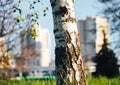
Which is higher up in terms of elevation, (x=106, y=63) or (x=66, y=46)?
(x=106, y=63)

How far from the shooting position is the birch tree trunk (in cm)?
607

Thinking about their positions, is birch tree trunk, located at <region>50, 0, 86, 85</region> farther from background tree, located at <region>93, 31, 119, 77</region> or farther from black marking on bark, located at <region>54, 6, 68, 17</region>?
background tree, located at <region>93, 31, 119, 77</region>

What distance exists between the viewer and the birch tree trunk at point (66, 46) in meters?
6.07

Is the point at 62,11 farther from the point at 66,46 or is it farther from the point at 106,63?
the point at 106,63

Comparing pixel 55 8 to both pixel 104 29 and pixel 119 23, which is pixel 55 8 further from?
pixel 104 29

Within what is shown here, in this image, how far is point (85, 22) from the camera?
9388 cm

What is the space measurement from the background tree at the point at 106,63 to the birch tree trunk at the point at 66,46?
24.5m

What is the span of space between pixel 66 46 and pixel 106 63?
24878mm

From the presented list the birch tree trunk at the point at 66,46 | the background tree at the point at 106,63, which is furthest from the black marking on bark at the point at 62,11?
the background tree at the point at 106,63

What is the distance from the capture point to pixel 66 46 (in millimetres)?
→ 6125

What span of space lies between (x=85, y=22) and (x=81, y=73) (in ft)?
289

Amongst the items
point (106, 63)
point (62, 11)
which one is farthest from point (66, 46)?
point (106, 63)

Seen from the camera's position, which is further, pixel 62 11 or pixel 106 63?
pixel 106 63

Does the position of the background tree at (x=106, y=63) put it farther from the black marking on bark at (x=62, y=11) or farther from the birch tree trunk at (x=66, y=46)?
the black marking on bark at (x=62, y=11)
